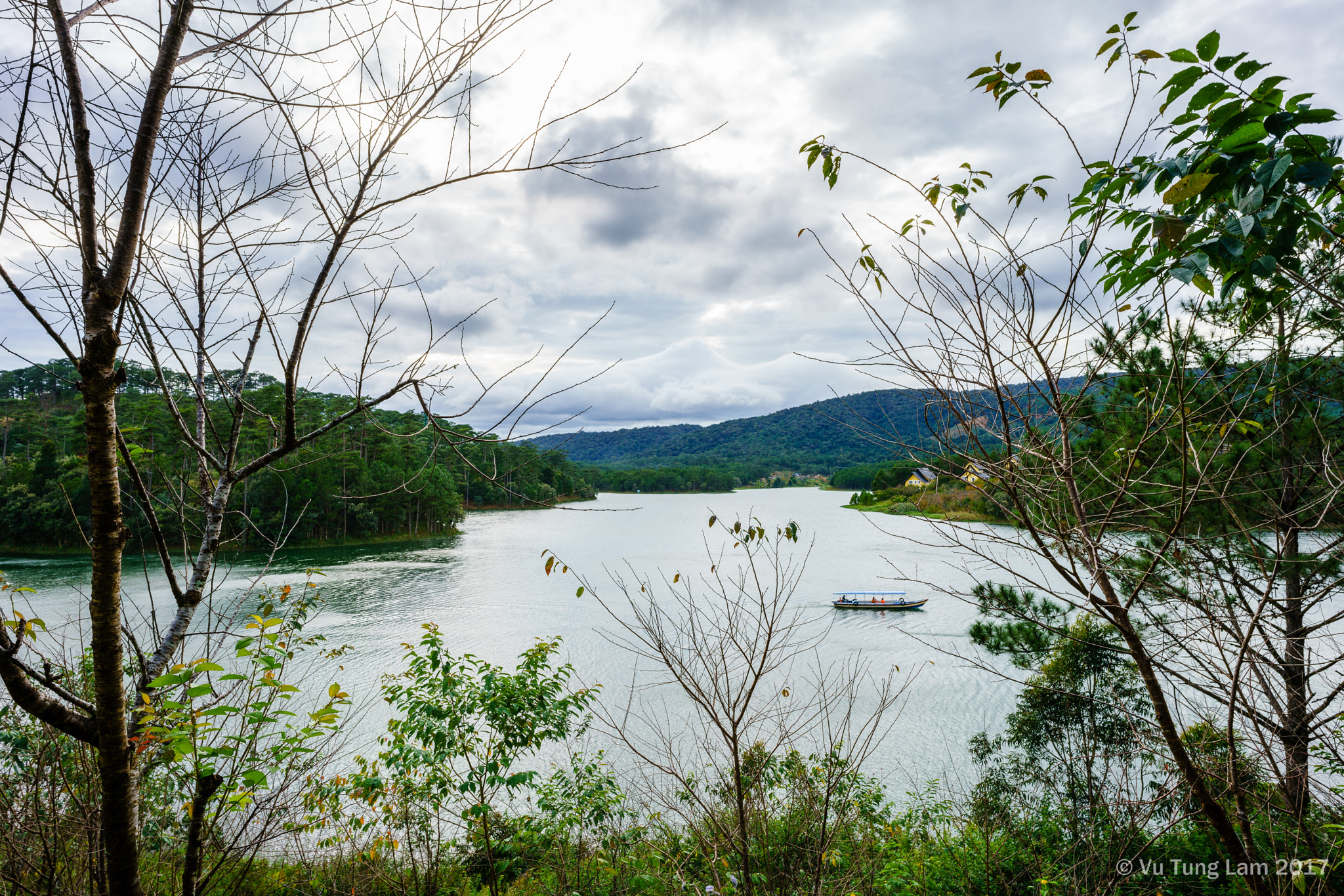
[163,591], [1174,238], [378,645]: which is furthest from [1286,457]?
[163,591]

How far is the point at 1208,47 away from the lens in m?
Answer: 1.11

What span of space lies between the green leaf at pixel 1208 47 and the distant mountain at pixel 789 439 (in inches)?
35.5

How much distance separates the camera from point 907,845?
5043mm

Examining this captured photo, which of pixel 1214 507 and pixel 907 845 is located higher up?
pixel 1214 507

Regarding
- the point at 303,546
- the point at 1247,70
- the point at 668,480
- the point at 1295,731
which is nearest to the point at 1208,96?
the point at 1247,70

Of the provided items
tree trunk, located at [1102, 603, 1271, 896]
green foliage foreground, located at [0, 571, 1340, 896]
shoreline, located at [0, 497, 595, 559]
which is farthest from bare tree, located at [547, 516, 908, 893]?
shoreline, located at [0, 497, 595, 559]

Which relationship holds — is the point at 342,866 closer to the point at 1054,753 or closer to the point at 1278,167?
the point at 1278,167

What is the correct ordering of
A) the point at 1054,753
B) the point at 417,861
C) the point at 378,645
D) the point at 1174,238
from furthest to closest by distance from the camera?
the point at 378,645 → the point at 1054,753 → the point at 417,861 → the point at 1174,238

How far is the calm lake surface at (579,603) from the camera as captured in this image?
8078 mm

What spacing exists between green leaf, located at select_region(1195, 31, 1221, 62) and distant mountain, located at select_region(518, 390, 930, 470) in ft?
2.96

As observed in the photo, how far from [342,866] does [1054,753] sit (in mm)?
6576

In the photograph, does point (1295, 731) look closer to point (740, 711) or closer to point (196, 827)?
point (196, 827)

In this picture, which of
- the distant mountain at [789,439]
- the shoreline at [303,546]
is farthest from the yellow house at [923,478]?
the shoreline at [303,546]

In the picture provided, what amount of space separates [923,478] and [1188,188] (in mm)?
1191
